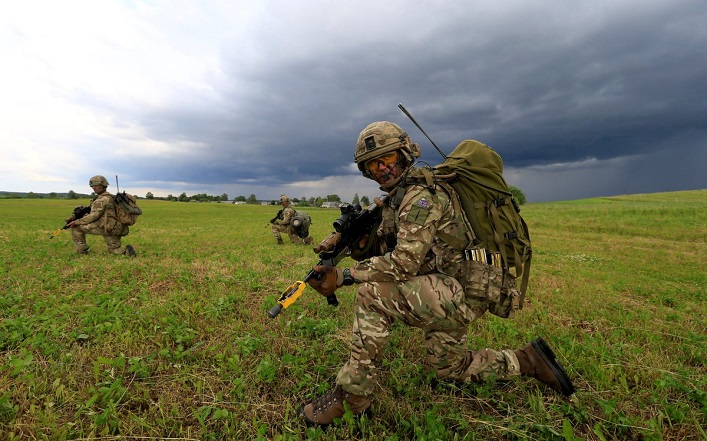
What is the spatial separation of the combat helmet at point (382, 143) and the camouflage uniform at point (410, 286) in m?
0.47

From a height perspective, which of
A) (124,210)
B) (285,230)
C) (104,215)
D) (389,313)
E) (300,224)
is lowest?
(285,230)

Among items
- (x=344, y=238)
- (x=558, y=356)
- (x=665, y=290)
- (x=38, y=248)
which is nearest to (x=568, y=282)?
(x=665, y=290)

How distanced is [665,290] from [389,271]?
8754 mm

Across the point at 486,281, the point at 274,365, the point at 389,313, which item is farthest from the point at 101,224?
the point at 486,281

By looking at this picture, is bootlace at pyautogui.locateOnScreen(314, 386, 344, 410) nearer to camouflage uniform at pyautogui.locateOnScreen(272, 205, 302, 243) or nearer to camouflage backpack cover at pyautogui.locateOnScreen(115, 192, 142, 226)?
camouflage backpack cover at pyautogui.locateOnScreen(115, 192, 142, 226)

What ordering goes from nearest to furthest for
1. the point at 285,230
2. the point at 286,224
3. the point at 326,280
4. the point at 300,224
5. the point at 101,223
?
the point at 326,280, the point at 101,223, the point at 300,224, the point at 286,224, the point at 285,230

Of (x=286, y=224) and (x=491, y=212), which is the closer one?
(x=491, y=212)

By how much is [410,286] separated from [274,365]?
189cm

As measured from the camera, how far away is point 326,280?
3312 millimetres

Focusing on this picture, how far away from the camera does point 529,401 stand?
11.0 ft

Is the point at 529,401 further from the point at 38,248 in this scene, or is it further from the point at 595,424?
the point at 38,248

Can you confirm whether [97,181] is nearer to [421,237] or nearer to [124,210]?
[124,210]

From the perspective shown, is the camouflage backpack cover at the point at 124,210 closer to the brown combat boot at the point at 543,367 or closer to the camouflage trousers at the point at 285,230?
the camouflage trousers at the point at 285,230

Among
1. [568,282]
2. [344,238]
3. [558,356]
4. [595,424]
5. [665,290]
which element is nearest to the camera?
[595,424]
